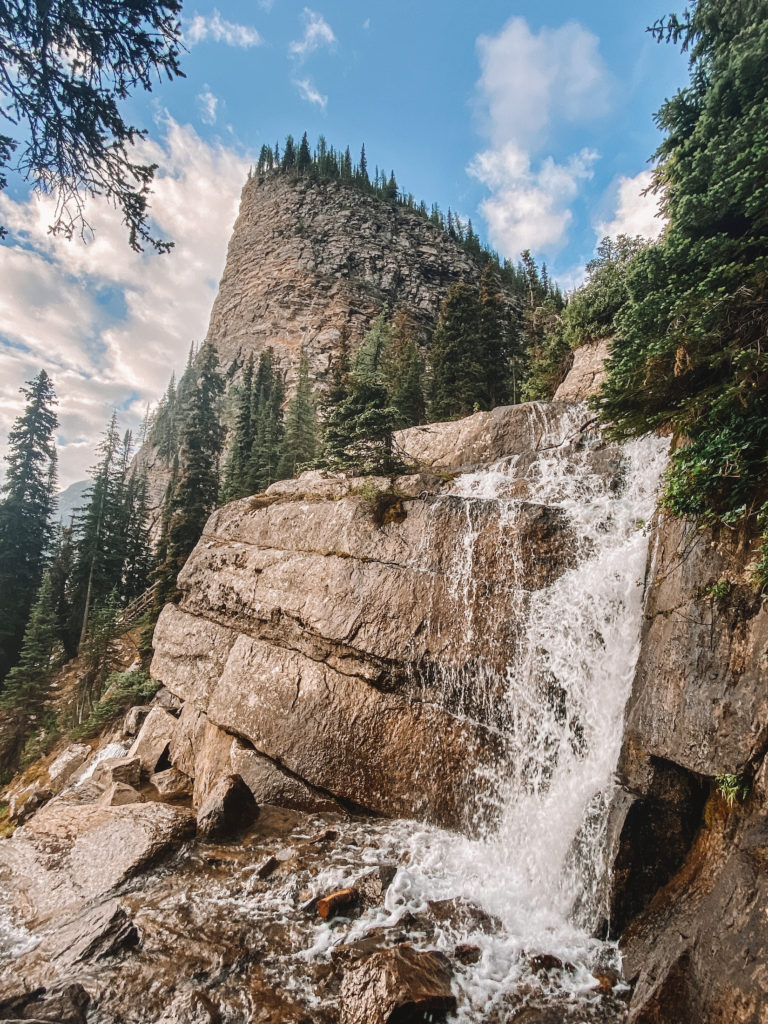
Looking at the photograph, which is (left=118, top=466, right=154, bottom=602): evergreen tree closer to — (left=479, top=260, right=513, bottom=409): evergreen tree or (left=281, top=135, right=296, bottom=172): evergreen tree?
(left=479, top=260, right=513, bottom=409): evergreen tree

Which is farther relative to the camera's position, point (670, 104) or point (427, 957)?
point (670, 104)

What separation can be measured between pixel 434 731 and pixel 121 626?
31529mm

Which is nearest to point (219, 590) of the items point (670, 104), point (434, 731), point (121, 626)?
point (434, 731)

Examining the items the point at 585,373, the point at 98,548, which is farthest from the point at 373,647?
the point at 98,548

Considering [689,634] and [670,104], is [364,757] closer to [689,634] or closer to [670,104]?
[689,634]

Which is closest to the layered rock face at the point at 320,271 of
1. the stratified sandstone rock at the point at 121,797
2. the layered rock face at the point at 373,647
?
the layered rock face at the point at 373,647

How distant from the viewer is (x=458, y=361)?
30812mm

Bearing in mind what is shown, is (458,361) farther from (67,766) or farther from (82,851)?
(67,766)

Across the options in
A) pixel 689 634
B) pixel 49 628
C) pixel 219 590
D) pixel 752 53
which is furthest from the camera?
pixel 49 628

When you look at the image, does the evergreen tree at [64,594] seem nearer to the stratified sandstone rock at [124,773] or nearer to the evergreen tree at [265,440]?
the evergreen tree at [265,440]

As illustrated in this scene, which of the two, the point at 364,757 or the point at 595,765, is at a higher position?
the point at 595,765

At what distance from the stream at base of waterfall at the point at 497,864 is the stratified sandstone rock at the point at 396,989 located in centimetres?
15

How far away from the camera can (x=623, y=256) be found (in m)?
23.2

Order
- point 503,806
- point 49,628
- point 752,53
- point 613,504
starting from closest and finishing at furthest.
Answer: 1. point 752,53
2. point 503,806
3. point 613,504
4. point 49,628
